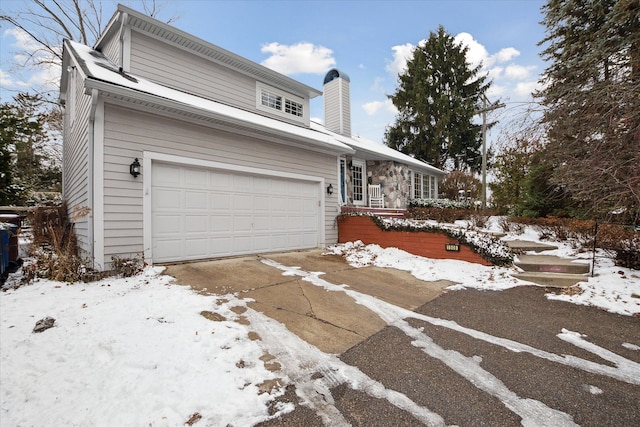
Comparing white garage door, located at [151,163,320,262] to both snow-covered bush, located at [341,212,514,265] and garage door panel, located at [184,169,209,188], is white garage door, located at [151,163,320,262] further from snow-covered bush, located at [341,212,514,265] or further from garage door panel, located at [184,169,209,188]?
snow-covered bush, located at [341,212,514,265]

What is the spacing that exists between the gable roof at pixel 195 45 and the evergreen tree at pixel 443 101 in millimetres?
16932

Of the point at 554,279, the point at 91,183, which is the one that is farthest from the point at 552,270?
the point at 91,183

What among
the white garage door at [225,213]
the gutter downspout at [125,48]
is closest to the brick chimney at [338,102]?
the white garage door at [225,213]

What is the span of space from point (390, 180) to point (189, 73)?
8886mm

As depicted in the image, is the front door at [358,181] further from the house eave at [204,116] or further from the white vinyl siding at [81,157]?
the white vinyl siding at [81,157]

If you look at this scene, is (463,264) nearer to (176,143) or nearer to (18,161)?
(176,143)

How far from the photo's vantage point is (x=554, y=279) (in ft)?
17.6

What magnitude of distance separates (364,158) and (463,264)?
296 inches

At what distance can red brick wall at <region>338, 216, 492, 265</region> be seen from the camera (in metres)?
6.88

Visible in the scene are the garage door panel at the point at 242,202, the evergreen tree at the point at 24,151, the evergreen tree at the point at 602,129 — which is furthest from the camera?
the evergreen tree at the point at 24,151

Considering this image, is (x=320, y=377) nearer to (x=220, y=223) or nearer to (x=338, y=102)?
(x=220, y=223)

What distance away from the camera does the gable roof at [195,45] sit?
706cm

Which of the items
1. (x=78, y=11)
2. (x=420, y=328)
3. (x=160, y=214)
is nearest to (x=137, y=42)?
(x=160, y=214)

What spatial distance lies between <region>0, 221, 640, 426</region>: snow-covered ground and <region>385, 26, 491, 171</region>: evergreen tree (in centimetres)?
2166
